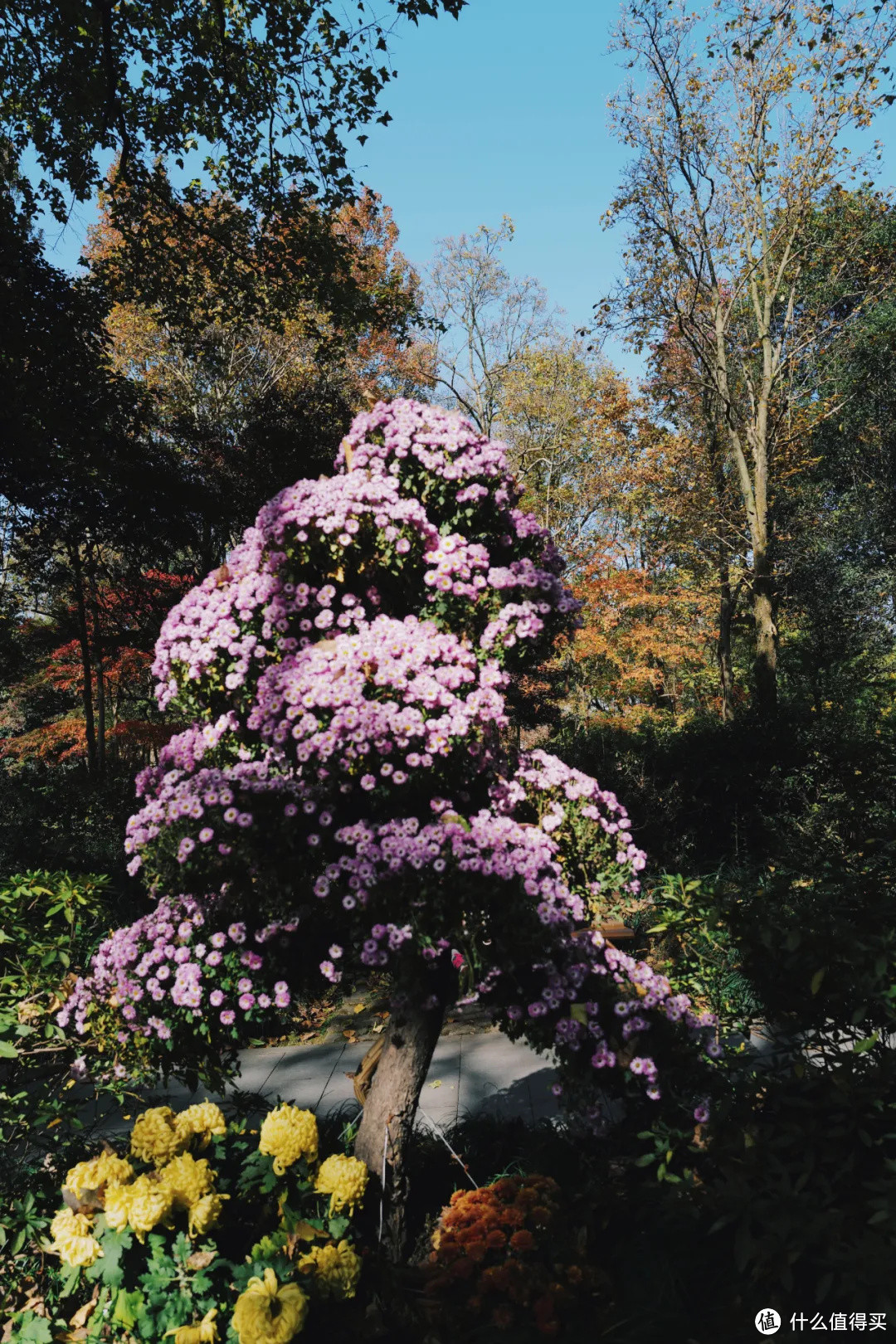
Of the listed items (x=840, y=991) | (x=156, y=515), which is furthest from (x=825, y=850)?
(x=156, y=515)

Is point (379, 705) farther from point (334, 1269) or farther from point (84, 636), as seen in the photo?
point (84, 636)

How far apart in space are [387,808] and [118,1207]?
1207mm

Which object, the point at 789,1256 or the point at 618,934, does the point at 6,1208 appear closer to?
the point at 789,1256

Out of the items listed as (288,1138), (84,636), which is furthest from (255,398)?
(288,1138)

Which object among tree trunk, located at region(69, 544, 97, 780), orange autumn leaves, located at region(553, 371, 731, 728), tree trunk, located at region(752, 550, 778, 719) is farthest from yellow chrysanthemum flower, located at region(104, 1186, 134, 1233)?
orange autumn leaves, located at region(553, 371, 731, 728)

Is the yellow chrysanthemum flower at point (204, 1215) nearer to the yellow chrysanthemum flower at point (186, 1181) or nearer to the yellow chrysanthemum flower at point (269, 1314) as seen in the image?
the yellow chrysanthemum flower at point (186, 1181)

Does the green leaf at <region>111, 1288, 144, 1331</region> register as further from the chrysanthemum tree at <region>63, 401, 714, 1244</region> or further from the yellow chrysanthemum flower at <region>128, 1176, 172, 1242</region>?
the chrysanthemum tree at <region>63, 401, 714, 1244</region>

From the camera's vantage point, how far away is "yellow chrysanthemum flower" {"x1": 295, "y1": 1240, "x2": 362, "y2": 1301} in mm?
2008

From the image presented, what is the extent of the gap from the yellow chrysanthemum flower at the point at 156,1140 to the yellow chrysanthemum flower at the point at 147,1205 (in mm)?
126

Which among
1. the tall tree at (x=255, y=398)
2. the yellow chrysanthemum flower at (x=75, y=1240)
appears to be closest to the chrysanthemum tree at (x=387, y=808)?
the yellow chrysanthemum flower at (x=75, y=1240)

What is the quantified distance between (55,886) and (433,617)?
6.71 feet

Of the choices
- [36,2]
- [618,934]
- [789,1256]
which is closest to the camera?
[789,1256]

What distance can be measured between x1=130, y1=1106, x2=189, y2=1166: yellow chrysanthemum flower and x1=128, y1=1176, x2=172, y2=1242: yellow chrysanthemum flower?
126 mm

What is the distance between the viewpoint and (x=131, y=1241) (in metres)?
2.10
